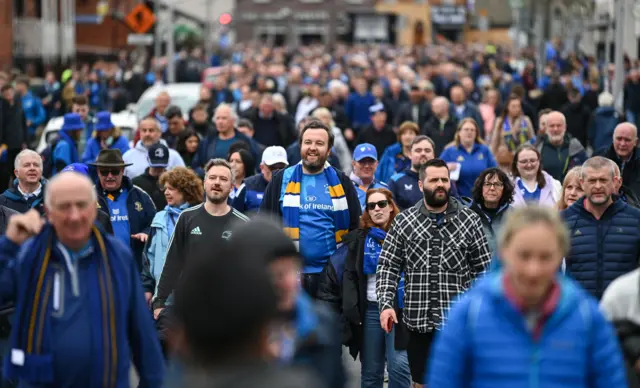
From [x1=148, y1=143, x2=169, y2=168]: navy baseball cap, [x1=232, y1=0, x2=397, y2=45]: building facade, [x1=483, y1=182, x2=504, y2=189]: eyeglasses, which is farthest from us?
→ [x1=232, y1=0, x2=397, y2=45]: building facade

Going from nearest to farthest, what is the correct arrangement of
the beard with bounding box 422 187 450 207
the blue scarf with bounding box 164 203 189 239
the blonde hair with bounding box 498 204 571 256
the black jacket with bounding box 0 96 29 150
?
1. the blonde hair with bounding box 498 204 571 256
2. the beard with bounding box 422 187 450 207
3. the blue scarf with bounding box 164 203 189 239
4. the black jacket with bounding box 0 96 29 150

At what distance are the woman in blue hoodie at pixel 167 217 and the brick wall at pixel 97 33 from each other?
56.4 m

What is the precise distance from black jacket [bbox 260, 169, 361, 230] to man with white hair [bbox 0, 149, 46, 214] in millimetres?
1838

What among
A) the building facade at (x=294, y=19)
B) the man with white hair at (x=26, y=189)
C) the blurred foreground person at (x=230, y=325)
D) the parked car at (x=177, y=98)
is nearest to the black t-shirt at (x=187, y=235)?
the man with white hair at (x=26, y=189)

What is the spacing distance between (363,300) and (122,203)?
2.71 m

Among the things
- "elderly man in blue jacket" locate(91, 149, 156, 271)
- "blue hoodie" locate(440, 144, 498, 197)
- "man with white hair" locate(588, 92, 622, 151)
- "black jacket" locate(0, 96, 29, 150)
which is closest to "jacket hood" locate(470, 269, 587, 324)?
"elderly man in blue jacket" locate(91, 149, 156, 271)

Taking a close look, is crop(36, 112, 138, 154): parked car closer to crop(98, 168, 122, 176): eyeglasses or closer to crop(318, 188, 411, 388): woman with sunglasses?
crop(98, 168, 122, 176): eyeglasses

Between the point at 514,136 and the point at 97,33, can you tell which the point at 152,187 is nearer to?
the point at 514,136

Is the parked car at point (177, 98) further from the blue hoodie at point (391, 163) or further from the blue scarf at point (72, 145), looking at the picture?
the blue hoodie at point (391, 163)

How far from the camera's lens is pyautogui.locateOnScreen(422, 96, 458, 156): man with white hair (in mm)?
17516

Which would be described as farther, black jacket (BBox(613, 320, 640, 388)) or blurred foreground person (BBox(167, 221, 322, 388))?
black jacket (BBox(613, 320, 640, 388))

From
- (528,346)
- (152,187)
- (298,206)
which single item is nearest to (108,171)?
(152,187)

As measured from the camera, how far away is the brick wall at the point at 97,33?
225 ft

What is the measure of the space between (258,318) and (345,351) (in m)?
8.49
